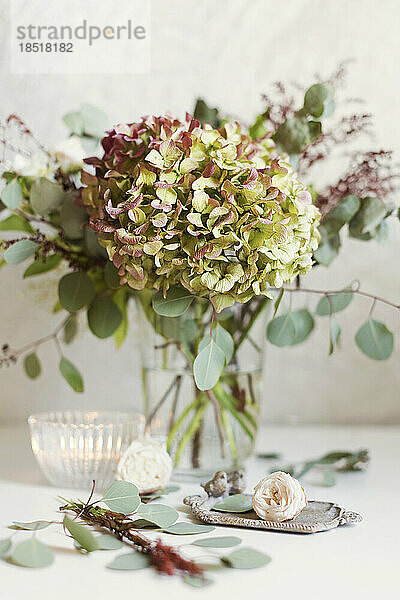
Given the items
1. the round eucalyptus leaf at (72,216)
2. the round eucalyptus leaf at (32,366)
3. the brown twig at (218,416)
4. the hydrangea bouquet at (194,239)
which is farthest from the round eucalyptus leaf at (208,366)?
the round eucalyptus leaf at (32,366)

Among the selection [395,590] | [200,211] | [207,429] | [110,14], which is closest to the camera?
[395,590]

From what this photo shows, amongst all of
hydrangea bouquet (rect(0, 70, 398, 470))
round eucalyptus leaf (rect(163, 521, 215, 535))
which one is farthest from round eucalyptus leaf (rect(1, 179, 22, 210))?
round eucalyptus leaf (rect(163, 521, 215, 535))

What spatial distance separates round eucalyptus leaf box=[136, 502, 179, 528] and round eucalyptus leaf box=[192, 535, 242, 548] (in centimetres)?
4

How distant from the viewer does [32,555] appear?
632 mm

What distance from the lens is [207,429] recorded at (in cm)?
92

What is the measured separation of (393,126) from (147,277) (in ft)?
2.03

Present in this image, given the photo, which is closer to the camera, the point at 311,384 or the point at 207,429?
the point at 207,429

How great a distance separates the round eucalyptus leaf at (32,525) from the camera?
705mm

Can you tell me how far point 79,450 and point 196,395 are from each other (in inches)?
6.3

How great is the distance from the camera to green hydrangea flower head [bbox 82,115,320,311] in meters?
0.76

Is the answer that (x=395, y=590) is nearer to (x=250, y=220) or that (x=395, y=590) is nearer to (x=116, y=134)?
(x=250, y=220)

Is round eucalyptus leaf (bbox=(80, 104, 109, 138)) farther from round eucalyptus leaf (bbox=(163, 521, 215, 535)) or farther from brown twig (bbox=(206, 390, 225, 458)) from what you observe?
round eucalyptus leaf (bbox=(163, 521, 215, 535))

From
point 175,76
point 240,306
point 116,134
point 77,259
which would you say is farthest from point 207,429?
point 175,76

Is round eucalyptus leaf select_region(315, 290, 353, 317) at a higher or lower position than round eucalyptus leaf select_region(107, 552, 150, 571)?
higher
